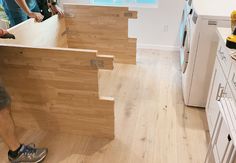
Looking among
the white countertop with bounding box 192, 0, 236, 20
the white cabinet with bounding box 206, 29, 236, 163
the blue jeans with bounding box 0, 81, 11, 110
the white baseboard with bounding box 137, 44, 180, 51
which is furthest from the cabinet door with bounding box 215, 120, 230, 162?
the white baseboard with bounding box 137, 44, 180, 51

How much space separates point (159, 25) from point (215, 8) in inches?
59.1

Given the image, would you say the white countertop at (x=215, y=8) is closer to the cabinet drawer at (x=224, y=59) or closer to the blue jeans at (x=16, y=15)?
the cabinet drawer at (x=224, y=59)

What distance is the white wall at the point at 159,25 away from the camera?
133 inches

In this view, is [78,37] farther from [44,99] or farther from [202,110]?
[202,110]

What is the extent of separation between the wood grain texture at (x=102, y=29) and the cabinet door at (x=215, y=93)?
51.4 inches

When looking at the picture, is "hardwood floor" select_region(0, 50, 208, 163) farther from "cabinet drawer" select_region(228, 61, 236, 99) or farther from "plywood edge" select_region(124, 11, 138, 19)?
"plywood edge" select_region(124, 11, 138, 19)

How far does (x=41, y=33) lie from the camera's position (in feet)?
7.87

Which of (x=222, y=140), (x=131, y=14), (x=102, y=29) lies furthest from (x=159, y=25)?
Result: (x=222, y=140)

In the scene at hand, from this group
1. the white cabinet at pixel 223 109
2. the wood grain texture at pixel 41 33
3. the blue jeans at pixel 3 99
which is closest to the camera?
the white cabinet at pixel 223 109

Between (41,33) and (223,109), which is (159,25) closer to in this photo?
(41,33)

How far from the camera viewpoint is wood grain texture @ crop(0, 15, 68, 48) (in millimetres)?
2084

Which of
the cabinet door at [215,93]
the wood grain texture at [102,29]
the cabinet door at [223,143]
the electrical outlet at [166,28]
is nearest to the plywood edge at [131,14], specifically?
the wood grain texture at [102,29]

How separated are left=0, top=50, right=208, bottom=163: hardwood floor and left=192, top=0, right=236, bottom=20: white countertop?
2.97 feet

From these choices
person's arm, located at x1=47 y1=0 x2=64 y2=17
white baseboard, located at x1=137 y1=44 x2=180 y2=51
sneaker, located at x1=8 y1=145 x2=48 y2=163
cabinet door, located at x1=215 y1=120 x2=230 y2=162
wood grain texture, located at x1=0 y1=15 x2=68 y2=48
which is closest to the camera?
cabinet door, located at x1=215 y1=120 x2=230 y2=162
